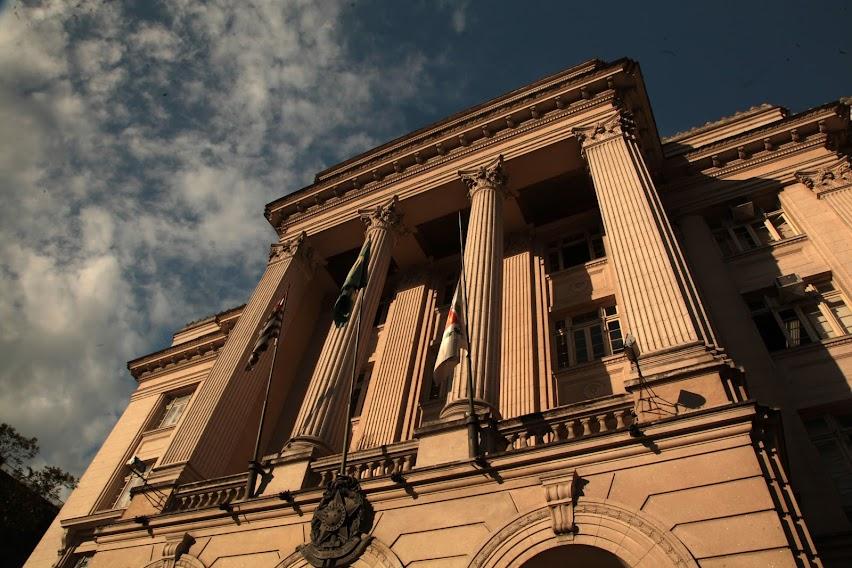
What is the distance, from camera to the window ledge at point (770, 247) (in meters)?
17.2

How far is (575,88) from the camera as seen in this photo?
64.1 ft

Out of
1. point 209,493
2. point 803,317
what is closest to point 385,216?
point 209,493

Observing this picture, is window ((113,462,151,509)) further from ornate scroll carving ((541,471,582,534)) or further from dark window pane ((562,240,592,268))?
ornate scroll carving ((541,471,582,534))

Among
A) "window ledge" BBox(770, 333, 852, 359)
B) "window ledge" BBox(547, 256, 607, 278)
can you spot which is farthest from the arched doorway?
"window ledge" BBox(547, 256, 607, 278)

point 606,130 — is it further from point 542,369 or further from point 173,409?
point 173,409

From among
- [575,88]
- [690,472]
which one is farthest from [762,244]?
[690,472]

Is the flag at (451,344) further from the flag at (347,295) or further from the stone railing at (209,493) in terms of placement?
the stone railing at (209,493)

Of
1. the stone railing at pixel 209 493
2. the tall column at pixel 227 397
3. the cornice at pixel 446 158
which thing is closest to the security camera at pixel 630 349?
the stone railing at pixel 209 493

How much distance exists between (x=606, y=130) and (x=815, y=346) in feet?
27.4

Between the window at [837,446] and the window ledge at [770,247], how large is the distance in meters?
6.02

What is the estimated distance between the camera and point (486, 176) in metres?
19.5

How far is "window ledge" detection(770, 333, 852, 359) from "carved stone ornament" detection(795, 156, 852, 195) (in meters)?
6.02

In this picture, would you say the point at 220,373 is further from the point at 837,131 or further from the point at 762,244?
the point at 837,131

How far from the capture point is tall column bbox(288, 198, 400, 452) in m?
14.0
